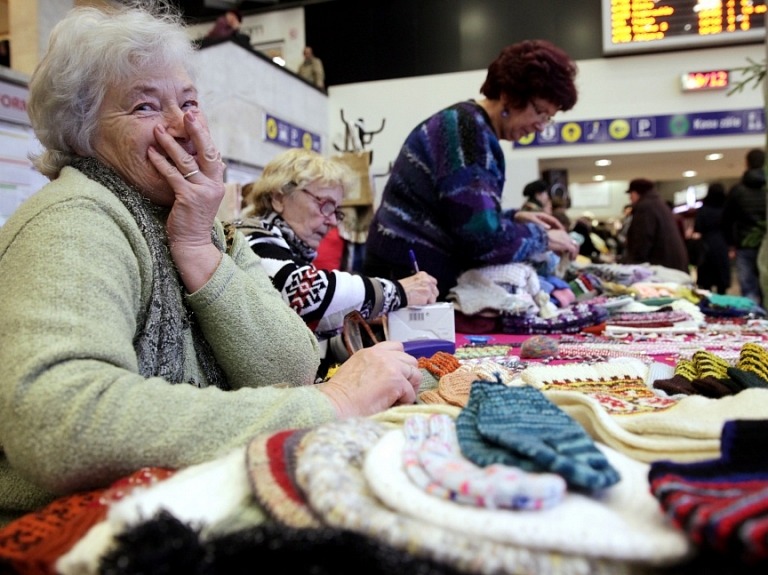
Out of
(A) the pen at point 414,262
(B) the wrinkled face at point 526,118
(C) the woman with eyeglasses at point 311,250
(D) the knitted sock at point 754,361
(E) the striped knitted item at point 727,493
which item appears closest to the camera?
(E) the striped knitted item at point 727,493

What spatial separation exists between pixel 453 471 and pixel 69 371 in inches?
15.7

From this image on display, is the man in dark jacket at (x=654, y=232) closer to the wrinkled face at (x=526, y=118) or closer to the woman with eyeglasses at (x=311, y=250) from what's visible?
the wrinkled face at (x=526, y=118)

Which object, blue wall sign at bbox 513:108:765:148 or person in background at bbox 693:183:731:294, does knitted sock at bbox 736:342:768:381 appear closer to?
person in background at bbox 693:183:731:294

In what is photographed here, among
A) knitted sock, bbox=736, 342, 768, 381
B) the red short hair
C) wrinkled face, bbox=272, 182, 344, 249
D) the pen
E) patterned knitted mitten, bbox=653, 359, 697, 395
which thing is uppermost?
the red short hair

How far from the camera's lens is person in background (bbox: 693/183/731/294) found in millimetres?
6188

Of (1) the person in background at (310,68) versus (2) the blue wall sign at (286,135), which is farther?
(1) the person in background at (310,68)

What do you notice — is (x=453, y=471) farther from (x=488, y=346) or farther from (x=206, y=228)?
(x=488, y=346)

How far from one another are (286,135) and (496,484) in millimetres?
7021

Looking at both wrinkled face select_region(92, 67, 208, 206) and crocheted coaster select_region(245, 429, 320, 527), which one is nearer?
crocheted coaster select_region(245, 429, 320, 527)

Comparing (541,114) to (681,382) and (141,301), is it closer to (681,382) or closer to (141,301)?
(681,382)

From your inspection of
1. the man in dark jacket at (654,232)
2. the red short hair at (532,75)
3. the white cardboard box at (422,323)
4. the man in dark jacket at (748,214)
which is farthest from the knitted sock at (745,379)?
the man in dark jacket at (748,214)

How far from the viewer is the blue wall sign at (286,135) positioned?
662 cm

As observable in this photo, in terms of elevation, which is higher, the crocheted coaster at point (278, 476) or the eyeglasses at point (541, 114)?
the eyeglasses at point (541, 114)

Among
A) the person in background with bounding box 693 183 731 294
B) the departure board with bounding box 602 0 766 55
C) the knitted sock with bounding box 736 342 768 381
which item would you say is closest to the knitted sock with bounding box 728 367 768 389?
the knitted sock with bounding box 736 342 768 381
